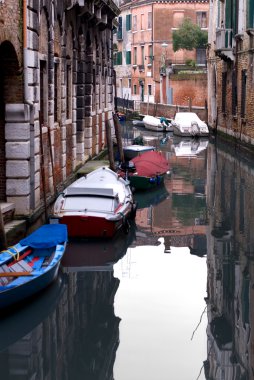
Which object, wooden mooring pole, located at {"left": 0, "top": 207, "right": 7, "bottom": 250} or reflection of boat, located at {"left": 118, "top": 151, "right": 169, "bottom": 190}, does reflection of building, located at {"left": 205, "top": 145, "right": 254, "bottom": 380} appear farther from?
wooden mooring pole, located at {"left": 0, "top": 207, "right": 7, "bottom": 250}

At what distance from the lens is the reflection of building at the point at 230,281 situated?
27.0 feet

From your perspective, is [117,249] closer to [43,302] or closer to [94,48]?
[43,302]

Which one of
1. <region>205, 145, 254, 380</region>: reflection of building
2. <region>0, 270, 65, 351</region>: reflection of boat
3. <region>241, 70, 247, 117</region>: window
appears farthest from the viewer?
<region>241, 70, 247, 117</region>: window

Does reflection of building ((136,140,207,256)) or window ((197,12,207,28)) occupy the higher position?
window ((197,12,207,28))

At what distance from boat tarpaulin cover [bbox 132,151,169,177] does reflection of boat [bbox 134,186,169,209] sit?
457 millimetres

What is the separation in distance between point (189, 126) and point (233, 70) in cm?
629

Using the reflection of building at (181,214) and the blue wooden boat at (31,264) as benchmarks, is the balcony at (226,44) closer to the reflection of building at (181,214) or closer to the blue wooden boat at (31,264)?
the reflection of building at (181,214)

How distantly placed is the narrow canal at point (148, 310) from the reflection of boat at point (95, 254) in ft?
0.06

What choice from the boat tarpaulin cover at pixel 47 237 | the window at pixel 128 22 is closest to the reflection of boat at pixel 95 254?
the boat tarpaulin cover at pixel 47 237

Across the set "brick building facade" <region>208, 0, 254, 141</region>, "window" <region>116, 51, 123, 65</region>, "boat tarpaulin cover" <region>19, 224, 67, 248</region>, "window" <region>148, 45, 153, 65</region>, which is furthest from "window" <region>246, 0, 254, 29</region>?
"window" <region>116, 51, 123, 65</region>

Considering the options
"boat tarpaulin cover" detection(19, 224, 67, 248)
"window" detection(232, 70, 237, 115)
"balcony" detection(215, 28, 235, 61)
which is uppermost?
"balcony" detection(215, 28, 235, 61)

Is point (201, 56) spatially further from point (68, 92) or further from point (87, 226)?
point (87, 226)

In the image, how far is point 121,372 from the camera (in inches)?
308

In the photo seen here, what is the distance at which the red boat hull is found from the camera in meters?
13.3
